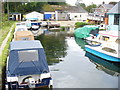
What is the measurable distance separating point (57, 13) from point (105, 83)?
4479 cm

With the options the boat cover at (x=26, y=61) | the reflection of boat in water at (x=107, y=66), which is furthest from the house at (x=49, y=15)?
the boat cover at (x=26, y=61)

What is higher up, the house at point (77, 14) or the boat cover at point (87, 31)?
the house at point (77, 14)

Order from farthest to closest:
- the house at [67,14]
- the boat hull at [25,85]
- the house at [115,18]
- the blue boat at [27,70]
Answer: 1. the house at [67,14]
2. the house at [115,18]
3. the blue boat at [27,70]
4. the boat hull at [25,85]

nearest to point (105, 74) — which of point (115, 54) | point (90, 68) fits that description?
point (90, 68)

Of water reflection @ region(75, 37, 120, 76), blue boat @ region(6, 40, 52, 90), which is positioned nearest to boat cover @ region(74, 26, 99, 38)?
water reflection @ region(75, 37, 120, 76)

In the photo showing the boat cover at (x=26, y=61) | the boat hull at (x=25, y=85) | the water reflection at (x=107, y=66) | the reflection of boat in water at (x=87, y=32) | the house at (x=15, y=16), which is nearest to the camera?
the boat hull at (x=25, y=85)

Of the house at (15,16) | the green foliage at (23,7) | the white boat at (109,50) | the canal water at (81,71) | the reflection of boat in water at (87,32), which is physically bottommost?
the canal water at (81,71)

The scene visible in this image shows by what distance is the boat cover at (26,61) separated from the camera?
8.81 m

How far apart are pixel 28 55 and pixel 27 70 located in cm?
80

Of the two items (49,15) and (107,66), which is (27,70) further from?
(49,15)

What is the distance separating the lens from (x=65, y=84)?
10539 millimetres

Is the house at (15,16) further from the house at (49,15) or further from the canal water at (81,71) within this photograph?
the canal water at (81,71)

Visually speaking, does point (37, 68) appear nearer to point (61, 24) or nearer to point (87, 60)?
point (87, 60)

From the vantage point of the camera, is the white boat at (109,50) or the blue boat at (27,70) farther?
the white boat at (109,50)
